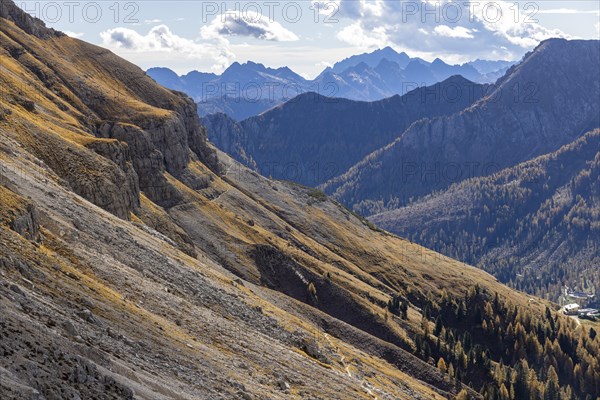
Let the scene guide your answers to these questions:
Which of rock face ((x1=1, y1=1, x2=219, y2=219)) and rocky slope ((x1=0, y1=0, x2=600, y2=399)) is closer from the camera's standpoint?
rocky slope ((x1=0, y1=0, x2=600, y2=399))

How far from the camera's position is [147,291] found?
79.1 m

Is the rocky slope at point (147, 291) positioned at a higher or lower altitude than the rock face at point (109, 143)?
lower

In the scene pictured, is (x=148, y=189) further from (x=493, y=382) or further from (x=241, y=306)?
(x=493, y=382)

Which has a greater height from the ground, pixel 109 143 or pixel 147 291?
pixel 109 143

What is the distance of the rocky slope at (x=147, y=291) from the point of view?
5069cm

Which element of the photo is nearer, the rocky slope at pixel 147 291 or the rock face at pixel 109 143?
the rocky slope at pixel 147 291

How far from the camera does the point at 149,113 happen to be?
198 metres

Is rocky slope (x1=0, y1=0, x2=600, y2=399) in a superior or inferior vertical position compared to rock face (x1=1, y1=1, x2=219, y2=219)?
inferior

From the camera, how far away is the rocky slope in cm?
5069

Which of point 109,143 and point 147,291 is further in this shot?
point 109,143

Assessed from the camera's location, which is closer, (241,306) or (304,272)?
(241,306)

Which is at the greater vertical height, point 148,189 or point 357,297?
point 148,189

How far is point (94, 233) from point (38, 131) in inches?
1747

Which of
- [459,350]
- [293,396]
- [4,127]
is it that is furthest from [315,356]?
[459,350]
